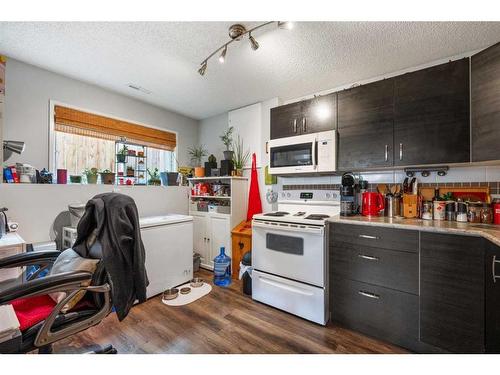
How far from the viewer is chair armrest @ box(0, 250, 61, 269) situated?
1.27m

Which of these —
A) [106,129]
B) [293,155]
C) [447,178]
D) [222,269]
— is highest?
[106,129]

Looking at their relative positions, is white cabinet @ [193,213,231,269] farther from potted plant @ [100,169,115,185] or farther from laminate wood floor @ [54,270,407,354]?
potted plant @ [100,169,115,185]

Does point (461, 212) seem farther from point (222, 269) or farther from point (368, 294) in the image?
point (222, 269)

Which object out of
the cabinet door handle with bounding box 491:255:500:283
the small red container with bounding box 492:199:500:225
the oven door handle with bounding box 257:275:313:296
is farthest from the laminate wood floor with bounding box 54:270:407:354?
the small red container with bounding box 492:199:500:225

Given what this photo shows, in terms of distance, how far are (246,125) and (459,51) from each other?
94.5 inches

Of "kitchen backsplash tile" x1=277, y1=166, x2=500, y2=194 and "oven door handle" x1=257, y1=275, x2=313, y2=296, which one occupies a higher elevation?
"kitchen backsplash tile" x1=277, y1=166, x2=500, y2=194

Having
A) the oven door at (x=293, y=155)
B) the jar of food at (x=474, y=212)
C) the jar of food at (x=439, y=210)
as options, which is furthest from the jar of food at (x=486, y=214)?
the oven door at (x=293, y=155)

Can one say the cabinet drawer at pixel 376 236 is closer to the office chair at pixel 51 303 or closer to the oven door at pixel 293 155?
the oven door at pixel 293 155

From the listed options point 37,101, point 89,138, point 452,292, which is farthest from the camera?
point 89,138

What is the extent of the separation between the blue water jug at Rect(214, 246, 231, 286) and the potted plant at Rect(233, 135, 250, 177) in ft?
3.91

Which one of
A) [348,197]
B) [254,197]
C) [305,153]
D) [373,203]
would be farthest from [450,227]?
[254,197]

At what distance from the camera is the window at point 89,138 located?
2.49 m

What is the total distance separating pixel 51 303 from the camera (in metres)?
1.25

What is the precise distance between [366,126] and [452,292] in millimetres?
1451
